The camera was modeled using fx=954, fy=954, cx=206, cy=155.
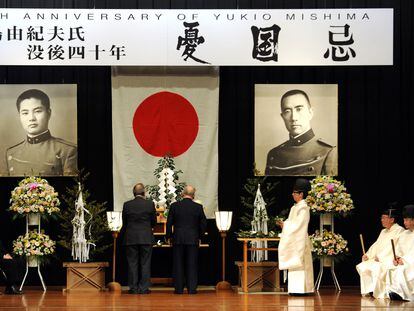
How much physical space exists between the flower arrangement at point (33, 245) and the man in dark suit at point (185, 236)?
169 cm

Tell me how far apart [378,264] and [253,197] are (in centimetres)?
239

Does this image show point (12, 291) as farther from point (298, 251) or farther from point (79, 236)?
point (298, 251)

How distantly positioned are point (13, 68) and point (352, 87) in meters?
4.95

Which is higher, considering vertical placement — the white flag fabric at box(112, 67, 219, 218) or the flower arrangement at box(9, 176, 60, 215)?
the white flag fabric at box(112, 67, 219, 218)

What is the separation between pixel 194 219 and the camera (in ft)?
40.5

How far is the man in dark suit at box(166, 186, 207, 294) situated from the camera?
Answer: 40.4 feet

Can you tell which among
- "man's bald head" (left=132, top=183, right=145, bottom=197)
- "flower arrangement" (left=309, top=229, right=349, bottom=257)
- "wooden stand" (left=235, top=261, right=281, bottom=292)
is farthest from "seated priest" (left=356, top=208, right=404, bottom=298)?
"man's bald head" (left=132, top=183, right=145, bottom=197)

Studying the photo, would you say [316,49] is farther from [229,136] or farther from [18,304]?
[18,304]

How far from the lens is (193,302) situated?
11000 mm

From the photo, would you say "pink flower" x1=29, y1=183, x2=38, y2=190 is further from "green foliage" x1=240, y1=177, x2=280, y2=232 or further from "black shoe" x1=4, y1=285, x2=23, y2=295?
"green foliage" x1=240, y1=177, x2=280, y2=232

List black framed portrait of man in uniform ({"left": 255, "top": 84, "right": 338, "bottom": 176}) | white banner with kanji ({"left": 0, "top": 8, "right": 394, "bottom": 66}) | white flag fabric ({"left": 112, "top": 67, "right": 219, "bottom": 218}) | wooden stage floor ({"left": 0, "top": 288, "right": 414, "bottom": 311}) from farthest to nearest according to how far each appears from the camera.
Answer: black framed portrait of man in uniform ({"left": 255, "top": 84, "right": 338, "bottom": 176}) < white flag fabric ({"left": 112, "top": 67, "right": 219, "bottom": 218}) < white banner with kanji ({"left": 0, "top": 8, "right": 394, "bottom": 66}) < wooden stage floor ({"left": 0, "top": 288, "right": 414, "bottom": 311})

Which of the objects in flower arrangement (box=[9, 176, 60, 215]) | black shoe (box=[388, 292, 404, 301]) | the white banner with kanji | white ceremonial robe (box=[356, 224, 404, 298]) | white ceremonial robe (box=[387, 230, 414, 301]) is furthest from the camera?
flower arrangement (box=[9, 176, 60, 215])

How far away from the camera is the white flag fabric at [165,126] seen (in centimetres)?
1352

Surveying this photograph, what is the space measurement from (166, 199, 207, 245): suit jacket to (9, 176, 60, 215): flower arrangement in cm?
167
